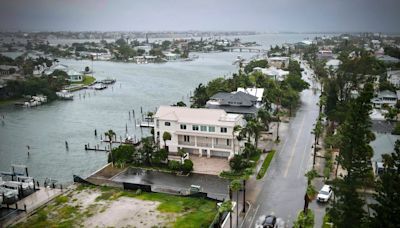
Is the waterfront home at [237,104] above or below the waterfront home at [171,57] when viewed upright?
below

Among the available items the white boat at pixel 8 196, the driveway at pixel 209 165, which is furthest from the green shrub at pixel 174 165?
the white boat at pixel 8 196

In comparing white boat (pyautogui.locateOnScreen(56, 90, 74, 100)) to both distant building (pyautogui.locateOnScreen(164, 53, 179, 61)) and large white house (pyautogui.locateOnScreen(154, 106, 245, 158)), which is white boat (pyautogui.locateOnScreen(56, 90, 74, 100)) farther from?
distant building (pyautogui.locateOnScreen(164, 53, 179, 61))

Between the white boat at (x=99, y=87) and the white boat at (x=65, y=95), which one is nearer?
the white boat at (x=65, y=95)

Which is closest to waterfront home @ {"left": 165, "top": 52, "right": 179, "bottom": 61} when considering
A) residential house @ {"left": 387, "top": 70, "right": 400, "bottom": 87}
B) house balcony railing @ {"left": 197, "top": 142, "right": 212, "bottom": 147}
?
residential house @ {"left": 387, "top": 70, "right": 400, "bottom": 87}

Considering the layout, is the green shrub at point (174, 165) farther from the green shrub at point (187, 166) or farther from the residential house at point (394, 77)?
the residential house at point (394, 77)

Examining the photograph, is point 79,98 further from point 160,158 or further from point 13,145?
point 160,158

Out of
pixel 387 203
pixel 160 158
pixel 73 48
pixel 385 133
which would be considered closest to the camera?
pixel 387 203

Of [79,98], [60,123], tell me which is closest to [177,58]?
[79,98]
